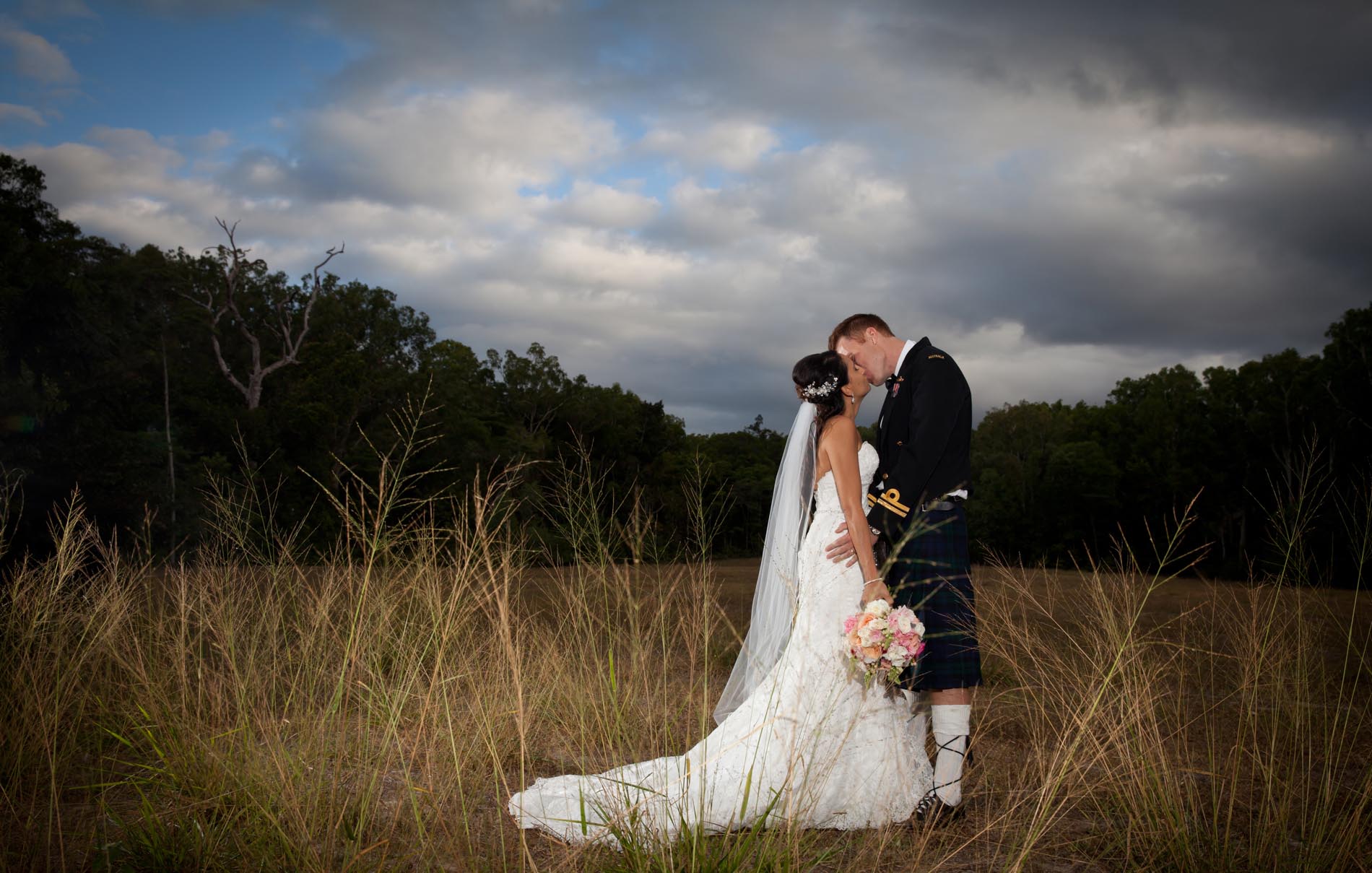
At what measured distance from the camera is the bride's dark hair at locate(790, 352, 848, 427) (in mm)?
3918

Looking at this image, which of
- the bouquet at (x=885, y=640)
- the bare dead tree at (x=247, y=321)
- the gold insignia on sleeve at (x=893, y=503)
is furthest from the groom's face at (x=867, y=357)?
the bare dead tree at (x=247, y=321)

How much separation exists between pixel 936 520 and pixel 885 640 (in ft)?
3.18

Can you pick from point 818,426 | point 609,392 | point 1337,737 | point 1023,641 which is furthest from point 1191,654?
point 609,392

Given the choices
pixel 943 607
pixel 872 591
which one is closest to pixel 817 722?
pixel 872 591

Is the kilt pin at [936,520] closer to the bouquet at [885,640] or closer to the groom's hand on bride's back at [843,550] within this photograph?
the groom's hand on bride's back at [843,550]

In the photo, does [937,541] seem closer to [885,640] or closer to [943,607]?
[943,607]

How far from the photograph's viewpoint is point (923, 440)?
12.3 feet

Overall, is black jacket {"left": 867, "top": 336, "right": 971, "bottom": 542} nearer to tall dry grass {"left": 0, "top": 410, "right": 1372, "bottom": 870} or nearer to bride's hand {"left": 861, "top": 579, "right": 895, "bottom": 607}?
bride's hand {"left": 861, "top": 579, "right": 895, "bottom": 607}

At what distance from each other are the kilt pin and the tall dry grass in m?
0.46

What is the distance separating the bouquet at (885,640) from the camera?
294 centimetres

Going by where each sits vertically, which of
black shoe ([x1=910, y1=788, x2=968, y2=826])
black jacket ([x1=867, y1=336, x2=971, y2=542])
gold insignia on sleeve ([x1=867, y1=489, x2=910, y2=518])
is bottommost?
black shoe ([x1=910, y1=788, x2=968, y2=826])

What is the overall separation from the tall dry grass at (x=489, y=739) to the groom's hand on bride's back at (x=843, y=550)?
615 millimetres

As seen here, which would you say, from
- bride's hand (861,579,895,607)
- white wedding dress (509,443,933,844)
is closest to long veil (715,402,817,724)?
white wedding dress (509,443,933,844)

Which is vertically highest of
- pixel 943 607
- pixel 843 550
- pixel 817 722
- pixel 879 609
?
pixel 843 550
